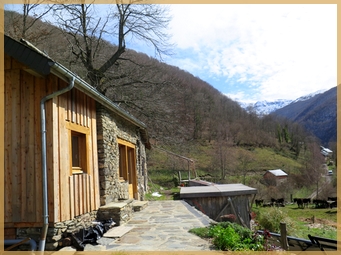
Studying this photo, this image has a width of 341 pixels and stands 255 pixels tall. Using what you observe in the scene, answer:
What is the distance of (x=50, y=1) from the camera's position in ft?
45.8

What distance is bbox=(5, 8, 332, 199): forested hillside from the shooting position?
16000mm

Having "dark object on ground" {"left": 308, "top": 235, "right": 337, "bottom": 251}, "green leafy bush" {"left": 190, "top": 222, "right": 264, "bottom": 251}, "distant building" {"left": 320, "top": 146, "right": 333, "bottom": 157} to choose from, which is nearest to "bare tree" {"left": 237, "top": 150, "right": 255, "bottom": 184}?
"distant building" {"left": 320, "top": 146, "right": 333, "bottom": 157}

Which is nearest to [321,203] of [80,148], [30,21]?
[80,148]

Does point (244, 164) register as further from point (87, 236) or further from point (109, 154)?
point (87, 236)

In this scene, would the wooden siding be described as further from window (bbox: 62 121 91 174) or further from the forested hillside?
the forested hillside

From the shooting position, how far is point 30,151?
4.65 meters

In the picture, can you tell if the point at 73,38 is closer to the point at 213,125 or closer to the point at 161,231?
the point at 161,231

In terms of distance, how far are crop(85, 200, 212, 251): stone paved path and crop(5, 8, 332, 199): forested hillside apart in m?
9.16

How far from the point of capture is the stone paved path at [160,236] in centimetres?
460

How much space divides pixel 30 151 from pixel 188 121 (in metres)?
32.6

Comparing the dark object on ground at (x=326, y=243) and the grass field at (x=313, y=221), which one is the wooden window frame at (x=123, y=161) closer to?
the dark object on ground at (x=326, y=243)

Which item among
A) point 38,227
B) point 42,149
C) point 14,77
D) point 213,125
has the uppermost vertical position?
point 213,125

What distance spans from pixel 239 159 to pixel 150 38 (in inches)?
848

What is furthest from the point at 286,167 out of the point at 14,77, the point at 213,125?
the point at 14,77
